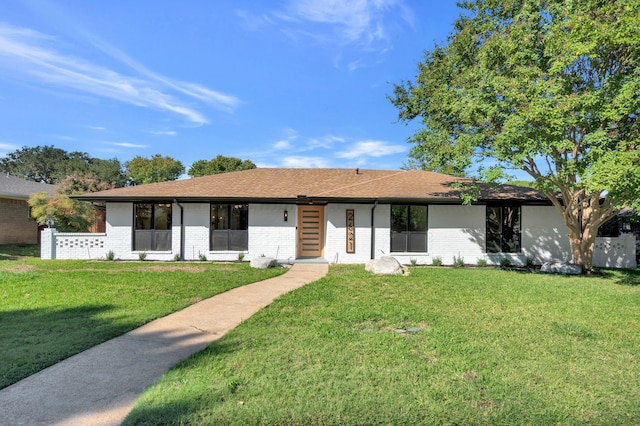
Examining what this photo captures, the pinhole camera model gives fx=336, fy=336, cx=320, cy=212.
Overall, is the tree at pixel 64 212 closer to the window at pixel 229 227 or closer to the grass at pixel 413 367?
the window at pixel 229 227

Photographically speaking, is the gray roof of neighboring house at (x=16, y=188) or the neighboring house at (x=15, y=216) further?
the neighboring house at (x=15, y=216)

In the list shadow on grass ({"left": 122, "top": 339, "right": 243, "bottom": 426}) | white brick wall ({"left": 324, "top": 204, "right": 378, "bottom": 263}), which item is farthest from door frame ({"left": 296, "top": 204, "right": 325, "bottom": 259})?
shadow on grass ({"left": 122, "top": 339, "right": 243, "bottom": 426})

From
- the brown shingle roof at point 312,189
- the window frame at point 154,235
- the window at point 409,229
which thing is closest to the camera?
the brown shingle roof at point 312,189

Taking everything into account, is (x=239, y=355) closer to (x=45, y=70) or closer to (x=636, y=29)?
(x=636, y=29)

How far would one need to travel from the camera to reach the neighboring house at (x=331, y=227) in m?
13.6

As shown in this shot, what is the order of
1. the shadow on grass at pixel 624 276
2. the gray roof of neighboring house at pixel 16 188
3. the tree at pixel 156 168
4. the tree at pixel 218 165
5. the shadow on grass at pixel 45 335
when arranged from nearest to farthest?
the shadow on grass at pixel 45 335, the shadow on grass at pixel 624 276, the gray roof of neighboring house at pixel 16 188, the tree at pixel 218 165, the tree at pixel 156 168

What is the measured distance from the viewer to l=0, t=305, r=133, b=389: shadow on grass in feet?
12.5

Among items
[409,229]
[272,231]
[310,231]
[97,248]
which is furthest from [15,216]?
[409,229]

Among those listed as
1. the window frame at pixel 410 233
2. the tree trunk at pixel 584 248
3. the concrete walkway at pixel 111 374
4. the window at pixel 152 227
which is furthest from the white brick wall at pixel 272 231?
the tree trunk at pixel 584 248

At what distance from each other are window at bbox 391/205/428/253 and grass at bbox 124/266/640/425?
6.55 meters

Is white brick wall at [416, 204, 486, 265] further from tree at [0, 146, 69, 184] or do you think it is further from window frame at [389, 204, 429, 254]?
tree at [0, 146, 69, 184]

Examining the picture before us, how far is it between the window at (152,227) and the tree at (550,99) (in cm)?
1042

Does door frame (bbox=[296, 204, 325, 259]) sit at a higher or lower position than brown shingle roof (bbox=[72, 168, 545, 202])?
lower

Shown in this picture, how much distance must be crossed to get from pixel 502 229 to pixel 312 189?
8117 millimetres
